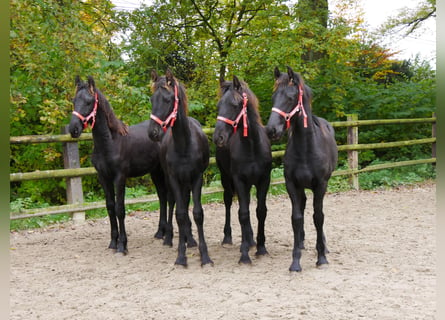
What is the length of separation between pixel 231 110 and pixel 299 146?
0.80 meters

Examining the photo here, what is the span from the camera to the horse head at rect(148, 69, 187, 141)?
14.1 ft

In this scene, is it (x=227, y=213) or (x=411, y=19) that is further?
(x=411, y=19)

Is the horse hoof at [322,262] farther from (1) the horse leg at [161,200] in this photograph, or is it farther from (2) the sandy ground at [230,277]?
(1) the horse leg at [161,200]

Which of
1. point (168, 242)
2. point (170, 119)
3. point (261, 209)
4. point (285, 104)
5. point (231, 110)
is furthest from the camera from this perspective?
point (168, 242)

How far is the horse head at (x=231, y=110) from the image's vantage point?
4.20m

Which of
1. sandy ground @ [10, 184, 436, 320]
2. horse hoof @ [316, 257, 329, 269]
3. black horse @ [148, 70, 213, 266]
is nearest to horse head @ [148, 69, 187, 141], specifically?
black horse @ [148, 70, 213, 266]

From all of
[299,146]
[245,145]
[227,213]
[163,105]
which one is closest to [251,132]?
[245,145]

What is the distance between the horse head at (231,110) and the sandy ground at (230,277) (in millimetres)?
1463

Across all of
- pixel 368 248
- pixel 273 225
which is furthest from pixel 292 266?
pixel 273 225

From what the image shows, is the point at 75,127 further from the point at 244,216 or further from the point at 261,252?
the point at 261,252

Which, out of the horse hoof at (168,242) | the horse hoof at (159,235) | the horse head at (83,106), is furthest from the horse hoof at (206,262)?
the horse head at (83,106)

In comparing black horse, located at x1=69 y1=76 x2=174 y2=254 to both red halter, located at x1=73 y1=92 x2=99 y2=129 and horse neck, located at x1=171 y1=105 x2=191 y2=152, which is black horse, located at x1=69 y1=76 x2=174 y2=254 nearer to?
red halter, located at x1=73 y1=92 x2=99 y2=129

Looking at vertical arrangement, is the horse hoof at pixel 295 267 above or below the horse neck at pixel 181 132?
below

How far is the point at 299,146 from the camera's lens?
168 inches
